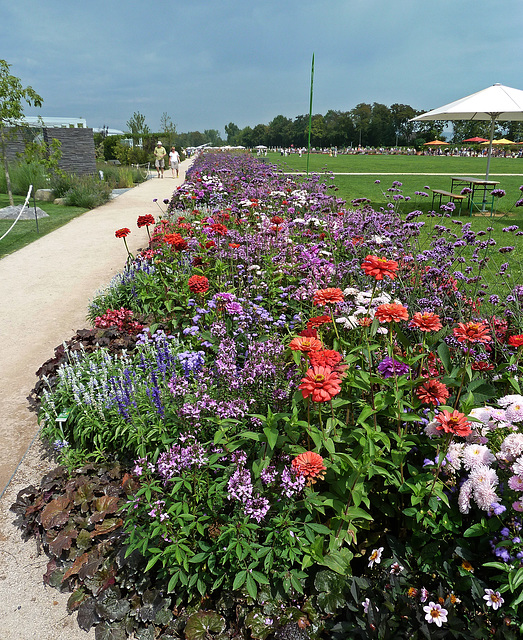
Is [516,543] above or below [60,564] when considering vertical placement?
above

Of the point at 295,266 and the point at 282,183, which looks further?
the point at 282,183

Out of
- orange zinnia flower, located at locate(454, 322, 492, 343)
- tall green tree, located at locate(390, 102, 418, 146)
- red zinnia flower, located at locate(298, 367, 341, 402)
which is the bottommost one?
red zinnia flower, located at locate(298, 367, 341, 402)

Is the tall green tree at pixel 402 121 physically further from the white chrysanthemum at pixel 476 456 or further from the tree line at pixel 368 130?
the white chrysanthemum at pixel 476 456

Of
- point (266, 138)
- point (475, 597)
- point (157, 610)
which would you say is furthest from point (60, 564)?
point (266, 138)

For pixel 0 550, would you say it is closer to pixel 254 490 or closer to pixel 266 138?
pixel 254 490

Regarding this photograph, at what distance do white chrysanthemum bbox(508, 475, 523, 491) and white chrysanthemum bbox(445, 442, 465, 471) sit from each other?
20cm

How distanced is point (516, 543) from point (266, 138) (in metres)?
140

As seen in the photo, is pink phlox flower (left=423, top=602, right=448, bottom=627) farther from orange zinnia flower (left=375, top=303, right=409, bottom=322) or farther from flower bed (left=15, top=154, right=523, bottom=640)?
orange zinnia flower (left=375, top=303, right=409, bottom=322)

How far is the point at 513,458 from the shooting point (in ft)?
5.63

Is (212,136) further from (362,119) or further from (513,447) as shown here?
(513,447)

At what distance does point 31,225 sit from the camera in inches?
432

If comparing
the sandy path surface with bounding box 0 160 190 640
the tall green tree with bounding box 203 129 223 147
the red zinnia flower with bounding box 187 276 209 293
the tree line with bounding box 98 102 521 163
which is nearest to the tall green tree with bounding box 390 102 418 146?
the tree line with bounding box 98 102 521 163

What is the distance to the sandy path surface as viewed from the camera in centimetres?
216

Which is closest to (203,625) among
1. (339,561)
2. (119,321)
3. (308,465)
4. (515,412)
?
(339,561)
